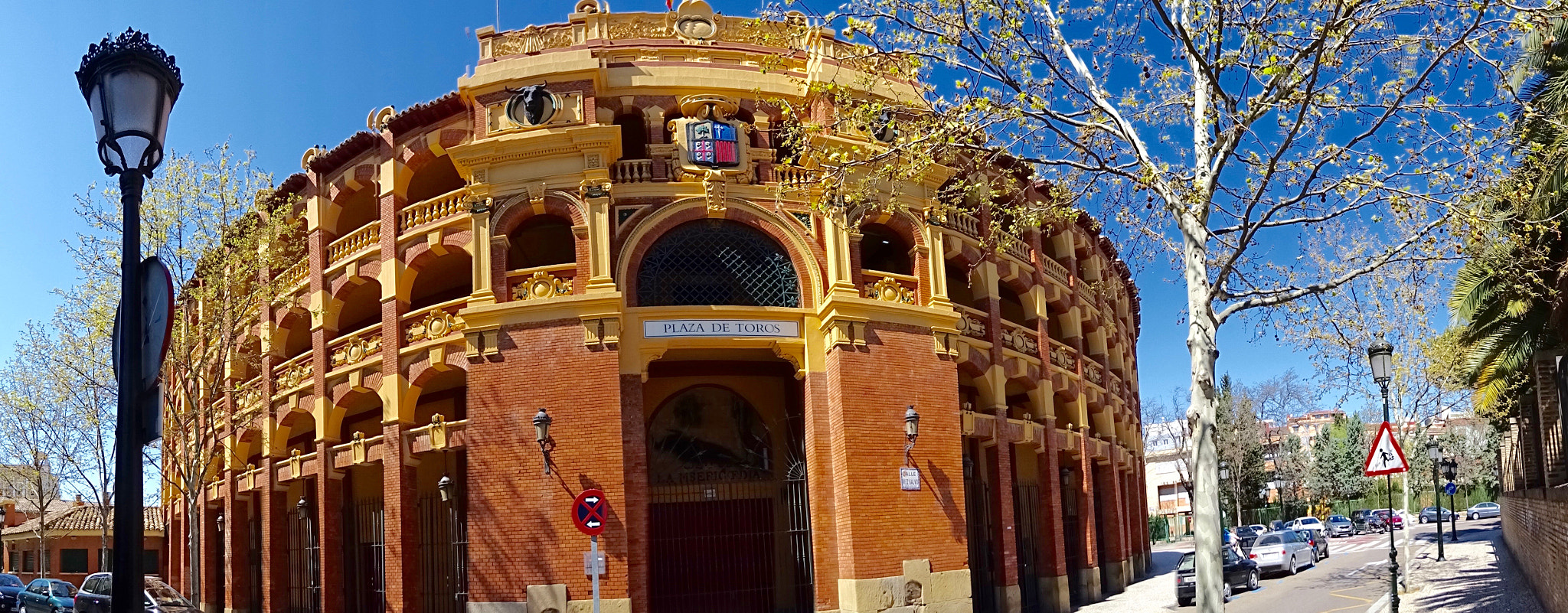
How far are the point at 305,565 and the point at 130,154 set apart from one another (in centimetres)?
2161

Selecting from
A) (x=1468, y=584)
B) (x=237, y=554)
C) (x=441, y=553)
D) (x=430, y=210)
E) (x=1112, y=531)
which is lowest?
(x=1468, y=584)

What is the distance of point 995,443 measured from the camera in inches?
965

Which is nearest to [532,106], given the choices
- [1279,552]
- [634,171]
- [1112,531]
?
[634,171]

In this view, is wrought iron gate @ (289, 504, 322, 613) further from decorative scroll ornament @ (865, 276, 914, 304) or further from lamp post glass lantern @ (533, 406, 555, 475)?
decorative scroll ornament @ (865, 276, 914, 304)

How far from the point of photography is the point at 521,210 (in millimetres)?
20703

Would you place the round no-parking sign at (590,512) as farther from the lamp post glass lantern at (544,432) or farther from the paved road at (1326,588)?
the paved road at (1326,588)

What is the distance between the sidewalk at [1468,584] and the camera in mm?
20422

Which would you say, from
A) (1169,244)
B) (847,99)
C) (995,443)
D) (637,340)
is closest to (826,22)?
(847,99)

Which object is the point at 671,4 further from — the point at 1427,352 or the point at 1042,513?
the point at 1427,352

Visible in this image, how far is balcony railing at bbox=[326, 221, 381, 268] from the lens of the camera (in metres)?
23.2

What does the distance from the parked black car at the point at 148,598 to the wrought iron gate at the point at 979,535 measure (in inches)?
619

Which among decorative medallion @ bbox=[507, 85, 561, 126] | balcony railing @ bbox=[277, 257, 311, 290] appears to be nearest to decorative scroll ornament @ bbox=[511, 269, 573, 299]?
decorative medallion @ bbox=[507, 85, 561, 126]

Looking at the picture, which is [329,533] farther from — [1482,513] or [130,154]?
[1482,513]

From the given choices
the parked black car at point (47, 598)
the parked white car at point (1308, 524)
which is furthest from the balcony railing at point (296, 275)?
the parked white car at point (1308, 524)
